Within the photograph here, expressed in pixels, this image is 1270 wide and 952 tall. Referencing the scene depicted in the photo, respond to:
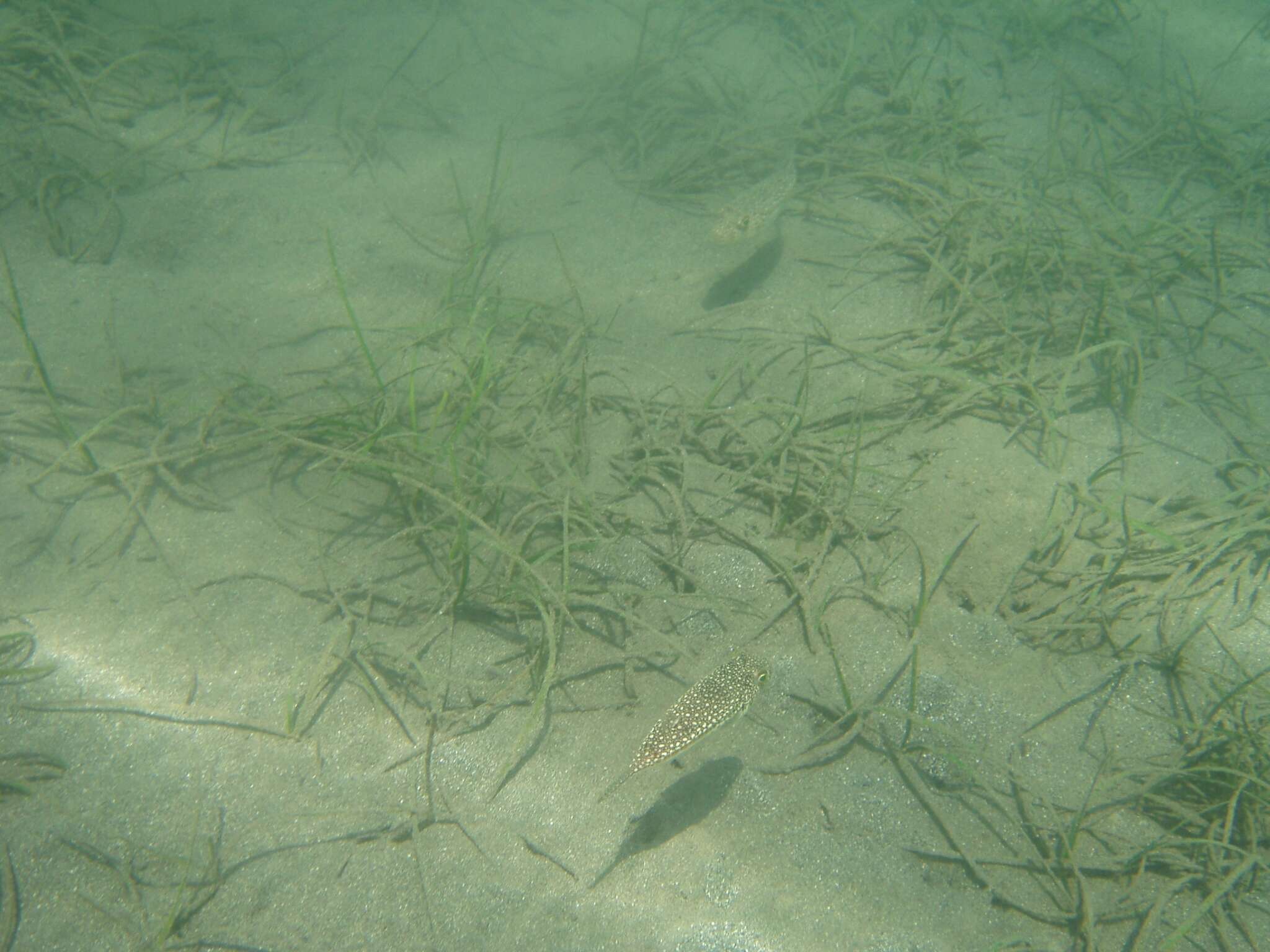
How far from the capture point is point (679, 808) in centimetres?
243

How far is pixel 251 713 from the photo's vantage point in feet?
8.33

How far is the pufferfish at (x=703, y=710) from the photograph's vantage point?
2152 millimetres

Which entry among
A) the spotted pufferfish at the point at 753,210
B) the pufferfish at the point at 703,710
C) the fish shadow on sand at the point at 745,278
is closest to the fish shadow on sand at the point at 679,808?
the pufferfish at the point at 703,710

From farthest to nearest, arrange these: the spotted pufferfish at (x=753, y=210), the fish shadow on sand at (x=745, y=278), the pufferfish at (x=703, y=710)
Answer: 1. the fish shadow on sand at (x=745, y=278)
2. the spotted pufferfish at (x=753, y=210)
3. the pufferfish at (x=703, y=710)

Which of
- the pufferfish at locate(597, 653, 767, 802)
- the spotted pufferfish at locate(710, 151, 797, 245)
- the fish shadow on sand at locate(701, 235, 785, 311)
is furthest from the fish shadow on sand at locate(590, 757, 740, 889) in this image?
the spotted pufferfish at locate(710, 151, 797, 245)

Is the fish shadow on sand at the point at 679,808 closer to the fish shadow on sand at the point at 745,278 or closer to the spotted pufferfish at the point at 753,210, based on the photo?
the fish shadow on sand at the point at 745,278

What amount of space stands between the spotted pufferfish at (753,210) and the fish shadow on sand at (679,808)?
3046 millimetres

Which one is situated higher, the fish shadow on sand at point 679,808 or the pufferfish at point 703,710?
the pufferfish at point 703,710

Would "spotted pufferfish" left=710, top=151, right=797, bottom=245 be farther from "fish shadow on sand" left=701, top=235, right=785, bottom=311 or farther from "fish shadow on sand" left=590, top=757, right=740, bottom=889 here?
"fish shadow on sand" left=590, top=757, right=740, bottom=889

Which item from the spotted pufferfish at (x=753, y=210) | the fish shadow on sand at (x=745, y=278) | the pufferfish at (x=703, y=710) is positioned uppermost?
the spotted pufferfish at (x=753, y=210)

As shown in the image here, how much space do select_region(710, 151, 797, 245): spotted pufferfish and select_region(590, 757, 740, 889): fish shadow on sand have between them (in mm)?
3046

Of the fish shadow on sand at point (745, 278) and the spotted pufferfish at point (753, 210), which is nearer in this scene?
the spotted pufferfish at point (753, 210)

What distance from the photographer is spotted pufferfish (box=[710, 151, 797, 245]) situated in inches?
163

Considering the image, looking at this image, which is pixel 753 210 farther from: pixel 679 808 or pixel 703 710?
pixel 679 808
